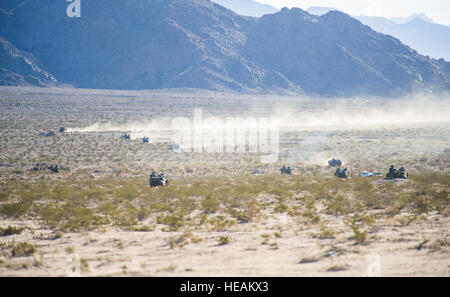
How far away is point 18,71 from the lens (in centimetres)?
16525

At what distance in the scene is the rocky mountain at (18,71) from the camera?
157 metres

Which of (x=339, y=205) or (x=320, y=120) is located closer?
(x=339, y=205)

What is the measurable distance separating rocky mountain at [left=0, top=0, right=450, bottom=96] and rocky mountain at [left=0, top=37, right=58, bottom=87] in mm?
9952

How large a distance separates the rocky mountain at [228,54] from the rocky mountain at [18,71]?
9.95 m

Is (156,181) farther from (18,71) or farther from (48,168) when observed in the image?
(18,71)

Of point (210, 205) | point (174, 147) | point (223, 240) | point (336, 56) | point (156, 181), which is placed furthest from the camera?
point (336, 56)

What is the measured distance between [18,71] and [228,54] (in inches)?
3585

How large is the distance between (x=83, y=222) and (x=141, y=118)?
6363 cm

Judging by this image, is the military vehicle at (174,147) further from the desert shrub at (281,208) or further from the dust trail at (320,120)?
the desert shrub at (281,208)

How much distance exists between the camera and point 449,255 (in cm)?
1017

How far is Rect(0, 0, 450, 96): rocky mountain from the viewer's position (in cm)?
16000

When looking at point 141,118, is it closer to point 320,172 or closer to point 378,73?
point 320,172

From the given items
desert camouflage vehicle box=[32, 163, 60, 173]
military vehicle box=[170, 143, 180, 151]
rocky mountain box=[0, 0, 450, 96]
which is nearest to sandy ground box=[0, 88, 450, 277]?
desert camouflage vehicle box=[32, 163, 60, 173]

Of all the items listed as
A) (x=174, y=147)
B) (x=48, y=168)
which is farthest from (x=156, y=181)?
(x=174, y=147)
